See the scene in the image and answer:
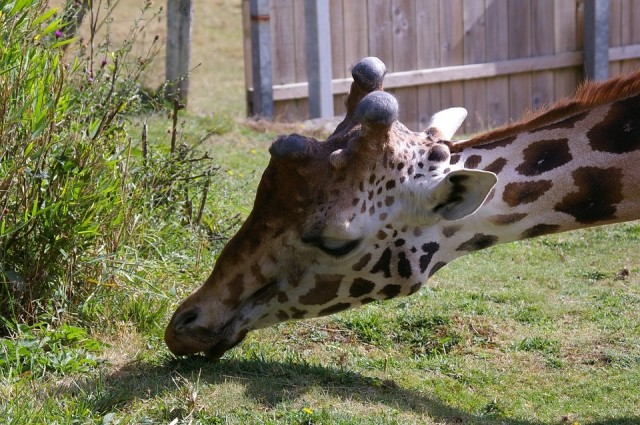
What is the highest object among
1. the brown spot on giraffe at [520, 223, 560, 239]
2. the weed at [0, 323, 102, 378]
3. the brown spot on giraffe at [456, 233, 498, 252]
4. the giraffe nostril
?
the brown spot on giraffe at [520, 223, 560, 239]

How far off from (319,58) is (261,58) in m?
0.62

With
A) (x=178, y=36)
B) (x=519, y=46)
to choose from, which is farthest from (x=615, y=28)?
(x=178, y=36)

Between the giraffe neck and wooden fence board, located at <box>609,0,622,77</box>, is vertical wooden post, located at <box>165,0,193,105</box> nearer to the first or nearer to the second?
wooden fence board, located at <box>609,0,622,77</box>

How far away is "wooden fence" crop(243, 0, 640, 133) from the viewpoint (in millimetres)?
10594

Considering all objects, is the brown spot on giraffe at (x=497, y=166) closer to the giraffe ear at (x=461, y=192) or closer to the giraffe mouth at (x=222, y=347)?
the giraffe ear at (x=461, y=192)

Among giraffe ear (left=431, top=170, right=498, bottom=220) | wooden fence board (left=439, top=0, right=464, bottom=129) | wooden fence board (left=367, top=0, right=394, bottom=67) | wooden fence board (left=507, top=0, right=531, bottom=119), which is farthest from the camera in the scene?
wooden fence board (left=507, top=0, right=531, bottom=119)

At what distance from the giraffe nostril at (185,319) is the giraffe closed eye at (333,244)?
589 mm

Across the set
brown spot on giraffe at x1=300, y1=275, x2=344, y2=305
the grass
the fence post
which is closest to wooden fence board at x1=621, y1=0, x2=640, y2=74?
the fence post

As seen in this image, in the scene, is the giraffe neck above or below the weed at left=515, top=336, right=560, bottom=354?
above

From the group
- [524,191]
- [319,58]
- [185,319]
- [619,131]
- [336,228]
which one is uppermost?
[319,58]

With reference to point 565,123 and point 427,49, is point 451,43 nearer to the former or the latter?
point 427,49

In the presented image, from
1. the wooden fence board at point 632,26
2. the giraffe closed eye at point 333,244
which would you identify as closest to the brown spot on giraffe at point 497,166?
the giraffe closed eye at point 333,244

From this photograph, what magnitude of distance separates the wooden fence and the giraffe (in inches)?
242

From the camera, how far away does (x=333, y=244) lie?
418cm
